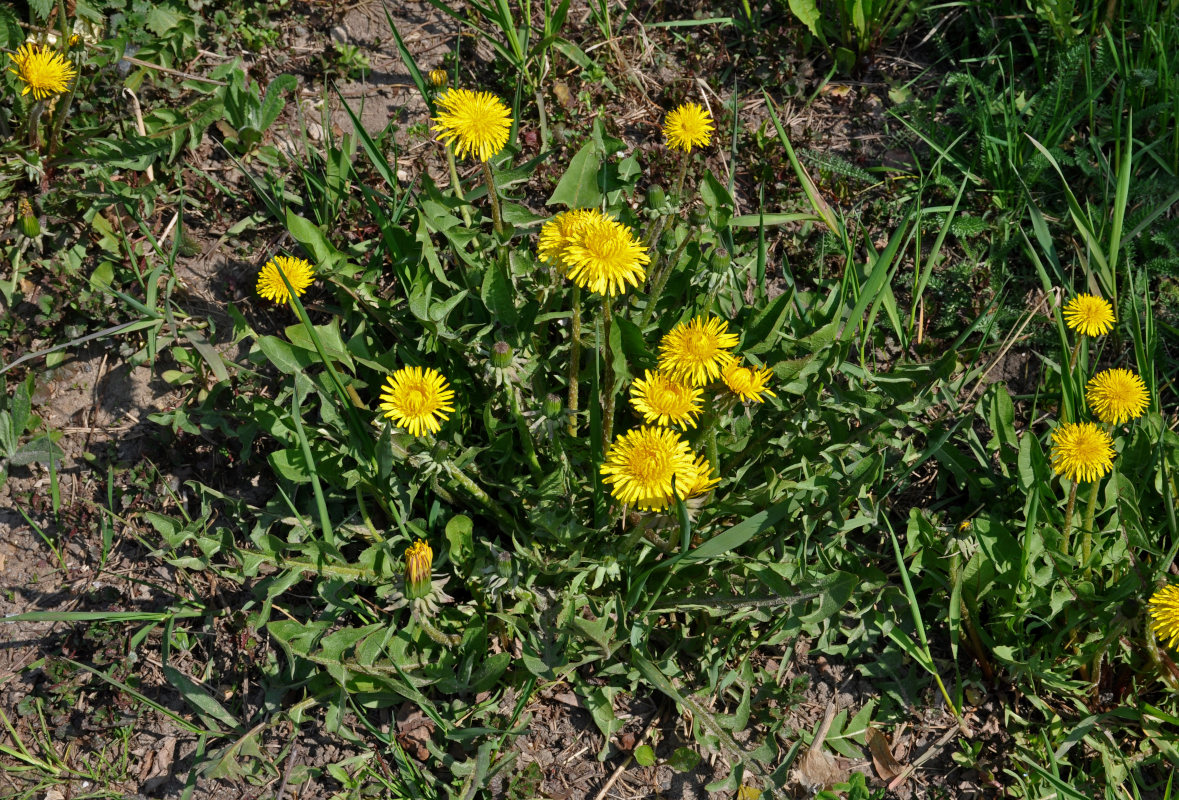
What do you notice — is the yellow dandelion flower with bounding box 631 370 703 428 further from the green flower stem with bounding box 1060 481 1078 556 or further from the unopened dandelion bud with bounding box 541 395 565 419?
the green flower stem with bounding box 1060 481 1078 556

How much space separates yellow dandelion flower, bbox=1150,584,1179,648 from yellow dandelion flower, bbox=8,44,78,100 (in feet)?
11.4

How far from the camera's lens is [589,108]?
11.8 feet

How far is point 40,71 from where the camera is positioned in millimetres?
2816

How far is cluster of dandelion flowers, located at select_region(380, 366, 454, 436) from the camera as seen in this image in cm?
222

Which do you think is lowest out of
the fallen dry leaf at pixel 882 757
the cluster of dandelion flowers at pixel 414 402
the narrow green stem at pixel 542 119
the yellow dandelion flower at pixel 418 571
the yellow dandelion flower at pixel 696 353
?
the fallen dry leaf at pixel 882 757

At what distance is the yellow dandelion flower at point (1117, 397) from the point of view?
2.51m

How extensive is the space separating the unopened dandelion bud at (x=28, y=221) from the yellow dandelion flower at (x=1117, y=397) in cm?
332

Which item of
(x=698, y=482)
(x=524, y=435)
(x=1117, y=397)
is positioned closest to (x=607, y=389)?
(x=524, y=435)

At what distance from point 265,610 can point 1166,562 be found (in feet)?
7.92

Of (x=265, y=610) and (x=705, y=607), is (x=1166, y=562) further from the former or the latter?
(x=265, y=610)

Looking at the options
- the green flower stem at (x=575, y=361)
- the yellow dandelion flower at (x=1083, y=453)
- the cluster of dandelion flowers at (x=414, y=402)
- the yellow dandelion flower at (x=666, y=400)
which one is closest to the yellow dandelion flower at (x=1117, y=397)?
the yellow dandelion flower at (x=1083, y=453)

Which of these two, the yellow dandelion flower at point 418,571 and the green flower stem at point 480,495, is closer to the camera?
the yellow dandelion flower at point 418,571

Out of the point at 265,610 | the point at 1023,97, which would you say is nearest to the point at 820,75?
the point at 1023,97

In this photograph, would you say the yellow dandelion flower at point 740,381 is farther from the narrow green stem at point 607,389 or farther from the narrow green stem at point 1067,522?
the narrow green stem at point 1067,522
